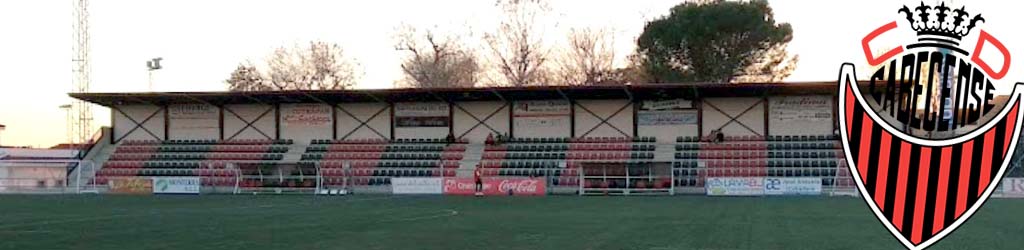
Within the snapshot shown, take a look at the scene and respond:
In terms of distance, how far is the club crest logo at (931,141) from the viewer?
3.74m

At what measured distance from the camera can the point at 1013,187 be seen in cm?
3662

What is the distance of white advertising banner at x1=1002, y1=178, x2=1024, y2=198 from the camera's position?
36.3m

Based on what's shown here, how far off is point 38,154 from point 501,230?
45.0 meters

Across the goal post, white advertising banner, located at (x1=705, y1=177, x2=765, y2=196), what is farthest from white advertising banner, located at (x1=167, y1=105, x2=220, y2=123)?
white advertising banner, located at (x1=705, y1=177, x2=765, y2=196)

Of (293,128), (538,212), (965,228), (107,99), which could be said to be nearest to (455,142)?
(293,128)

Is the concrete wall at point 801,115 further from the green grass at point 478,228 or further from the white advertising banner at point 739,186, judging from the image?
the green grass at point 478,228

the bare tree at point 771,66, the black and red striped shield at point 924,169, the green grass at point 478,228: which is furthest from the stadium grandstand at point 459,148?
the black and red striped shield at point 924,169

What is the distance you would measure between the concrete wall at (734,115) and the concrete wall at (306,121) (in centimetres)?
1728

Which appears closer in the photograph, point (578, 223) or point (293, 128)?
point (578, 223)

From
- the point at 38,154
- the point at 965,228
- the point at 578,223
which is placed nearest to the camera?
the point at 965,228

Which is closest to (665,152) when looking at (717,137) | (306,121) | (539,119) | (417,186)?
(717,137)

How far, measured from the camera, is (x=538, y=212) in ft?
79.9

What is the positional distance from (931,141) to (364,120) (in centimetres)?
4520

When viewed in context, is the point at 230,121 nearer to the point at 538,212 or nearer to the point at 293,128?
the point at 293,128
